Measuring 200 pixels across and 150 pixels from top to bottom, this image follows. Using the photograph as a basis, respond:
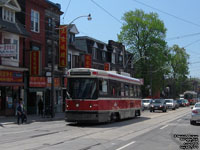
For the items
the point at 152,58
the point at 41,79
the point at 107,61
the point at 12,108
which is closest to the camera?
the point at 12,108

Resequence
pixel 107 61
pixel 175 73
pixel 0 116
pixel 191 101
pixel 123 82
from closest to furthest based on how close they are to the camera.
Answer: pixel 123 82
pixel 0 116
pixel 107 61
pixel 191 101
pixel 175 73

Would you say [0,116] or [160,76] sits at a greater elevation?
[160,76]

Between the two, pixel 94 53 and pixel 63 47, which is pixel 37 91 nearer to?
pixel 63 47

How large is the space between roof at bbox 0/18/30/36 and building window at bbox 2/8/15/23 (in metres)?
0.48

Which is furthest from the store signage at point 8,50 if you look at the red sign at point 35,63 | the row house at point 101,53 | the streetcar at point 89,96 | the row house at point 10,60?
the row house at point 101,53

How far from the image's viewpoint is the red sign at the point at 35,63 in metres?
30.3

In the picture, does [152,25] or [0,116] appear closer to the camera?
[0,116]

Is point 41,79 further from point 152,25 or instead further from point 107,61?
point 152,25

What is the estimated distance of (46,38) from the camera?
35.6 metres

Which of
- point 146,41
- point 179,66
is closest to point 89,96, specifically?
point 146,41

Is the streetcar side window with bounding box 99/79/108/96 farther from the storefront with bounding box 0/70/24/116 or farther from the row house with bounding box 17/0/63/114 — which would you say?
A: the storefront with bounding box 0/70/24/116

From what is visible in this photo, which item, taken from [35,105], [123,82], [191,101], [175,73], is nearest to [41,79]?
[35,105]

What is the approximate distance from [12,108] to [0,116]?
1985 millimetres

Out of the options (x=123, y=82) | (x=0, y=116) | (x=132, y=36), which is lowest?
(x=0, y=116)
